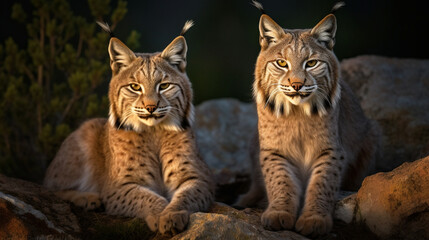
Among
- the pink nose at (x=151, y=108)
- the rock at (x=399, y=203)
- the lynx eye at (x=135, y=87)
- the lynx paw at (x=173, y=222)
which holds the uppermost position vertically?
the lynx eye at (x=135, y=87)

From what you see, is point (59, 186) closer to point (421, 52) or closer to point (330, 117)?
point (330, 117)

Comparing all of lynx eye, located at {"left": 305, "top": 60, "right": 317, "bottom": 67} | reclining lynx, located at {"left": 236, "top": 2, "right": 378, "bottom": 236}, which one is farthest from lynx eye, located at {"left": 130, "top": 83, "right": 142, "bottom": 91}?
lynx eye, located at {"left": 305, "top": 60, "right": 317, "bottom": 67}

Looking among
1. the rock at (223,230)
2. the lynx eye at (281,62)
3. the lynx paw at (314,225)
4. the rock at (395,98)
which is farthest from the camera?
the rock at (395,98)

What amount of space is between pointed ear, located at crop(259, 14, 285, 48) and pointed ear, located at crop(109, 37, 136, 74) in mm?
1114

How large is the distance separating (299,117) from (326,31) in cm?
74

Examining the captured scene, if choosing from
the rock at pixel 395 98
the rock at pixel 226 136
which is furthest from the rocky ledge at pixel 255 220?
the rock at pixel 226 136

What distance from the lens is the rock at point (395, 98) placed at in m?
6.46

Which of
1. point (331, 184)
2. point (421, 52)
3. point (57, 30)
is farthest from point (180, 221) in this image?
point (421, 52)

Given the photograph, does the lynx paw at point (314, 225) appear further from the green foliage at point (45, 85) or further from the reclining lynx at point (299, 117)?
the green foliage at point (45, 85)

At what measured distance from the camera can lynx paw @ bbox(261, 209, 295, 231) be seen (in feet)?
12.9

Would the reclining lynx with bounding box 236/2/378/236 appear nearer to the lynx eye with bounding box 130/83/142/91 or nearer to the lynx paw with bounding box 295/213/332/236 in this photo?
the lynx paw with bounding box 295/213/332/236

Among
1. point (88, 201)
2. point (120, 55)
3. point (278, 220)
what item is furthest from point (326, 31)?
point (88, 201)

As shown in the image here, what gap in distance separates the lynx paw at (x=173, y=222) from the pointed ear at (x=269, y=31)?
5.63 feet

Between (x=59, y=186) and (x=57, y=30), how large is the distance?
2.21m
